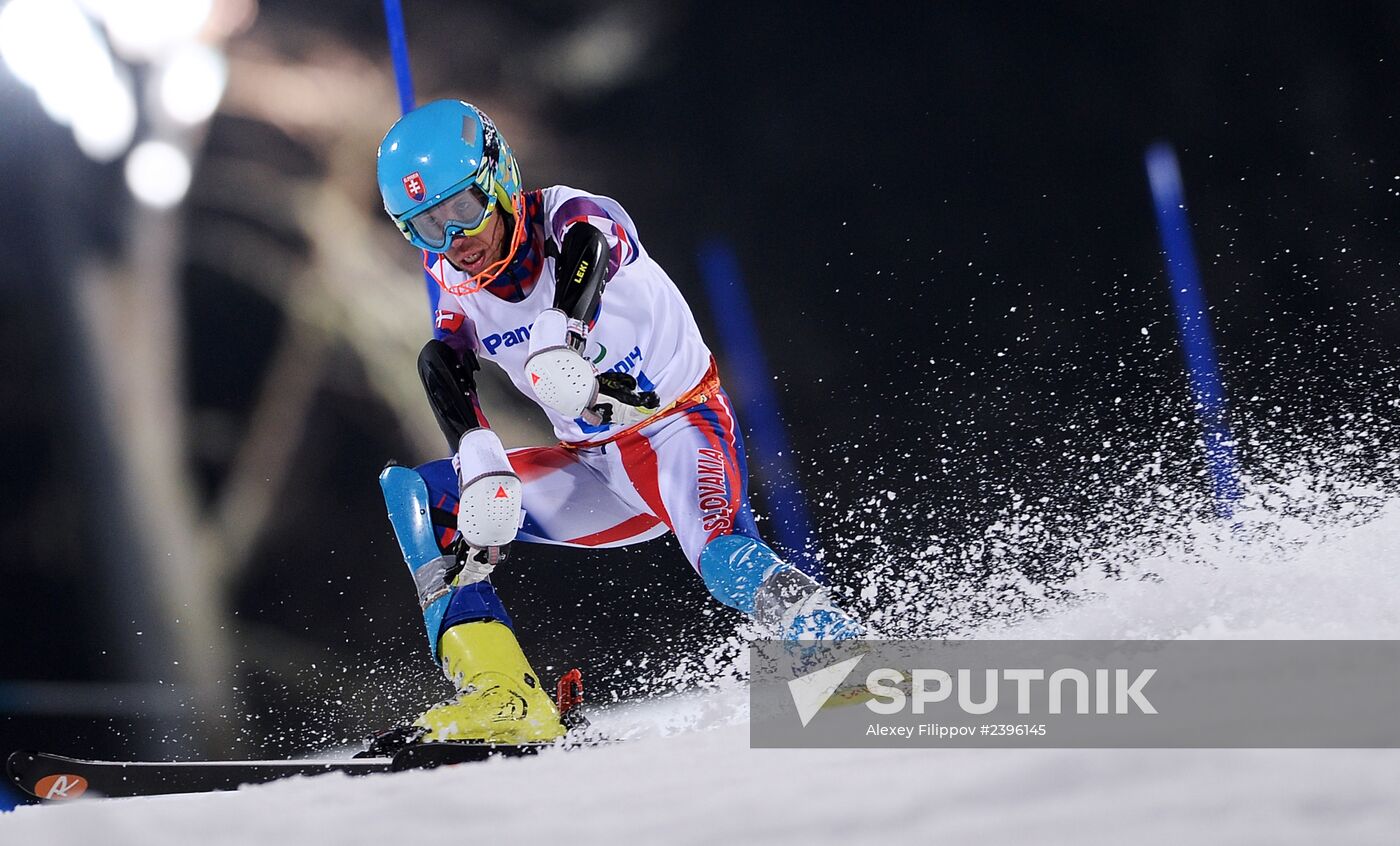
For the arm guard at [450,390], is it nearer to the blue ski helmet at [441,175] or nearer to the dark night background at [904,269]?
the blue ski helmet at [441,175]

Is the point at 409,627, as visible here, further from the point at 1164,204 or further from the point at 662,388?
the point at 1164,204

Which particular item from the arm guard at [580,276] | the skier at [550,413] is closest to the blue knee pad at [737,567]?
the skier at [550,413]

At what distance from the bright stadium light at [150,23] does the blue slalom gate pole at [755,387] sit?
2.14m

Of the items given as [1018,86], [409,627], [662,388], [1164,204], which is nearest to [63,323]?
[409,627]

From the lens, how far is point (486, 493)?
242 cm

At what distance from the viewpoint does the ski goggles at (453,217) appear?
2412mm

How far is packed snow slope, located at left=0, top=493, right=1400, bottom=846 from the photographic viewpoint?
1145 millimetres

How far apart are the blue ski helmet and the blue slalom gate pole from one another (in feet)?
5.16

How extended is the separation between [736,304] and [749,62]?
0.86 metres

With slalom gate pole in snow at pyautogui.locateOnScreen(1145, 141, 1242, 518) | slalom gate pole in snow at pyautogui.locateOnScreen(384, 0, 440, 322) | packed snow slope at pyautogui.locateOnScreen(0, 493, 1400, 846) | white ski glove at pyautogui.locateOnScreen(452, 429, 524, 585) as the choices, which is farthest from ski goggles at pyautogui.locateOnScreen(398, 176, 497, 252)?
slalom gate pole in snow at pyautogui.locateOnScreen(1145, 141, 1242, 518)

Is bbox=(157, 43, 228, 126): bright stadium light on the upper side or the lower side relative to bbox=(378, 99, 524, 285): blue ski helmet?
upper

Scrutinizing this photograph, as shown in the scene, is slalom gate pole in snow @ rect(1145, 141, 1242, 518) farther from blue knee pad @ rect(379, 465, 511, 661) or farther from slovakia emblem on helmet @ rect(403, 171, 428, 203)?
slovakia emblem on helmet @ rect(403, 171, 428, 203)

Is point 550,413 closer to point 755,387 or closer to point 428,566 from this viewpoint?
point 428,566

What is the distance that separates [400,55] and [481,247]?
203 cm
